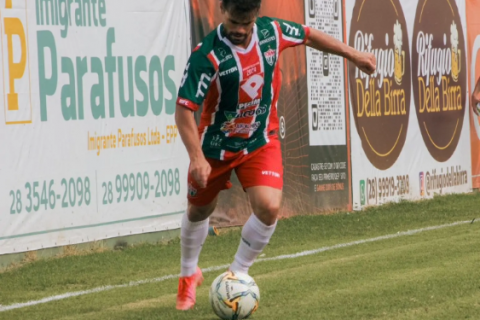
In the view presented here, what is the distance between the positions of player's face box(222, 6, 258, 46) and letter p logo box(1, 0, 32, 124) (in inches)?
142

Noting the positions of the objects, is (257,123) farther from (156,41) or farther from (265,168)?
(156,41)

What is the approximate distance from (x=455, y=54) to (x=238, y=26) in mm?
11442

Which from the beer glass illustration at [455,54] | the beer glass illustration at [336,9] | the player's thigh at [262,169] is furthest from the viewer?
the beer glass illustration at [455,54]

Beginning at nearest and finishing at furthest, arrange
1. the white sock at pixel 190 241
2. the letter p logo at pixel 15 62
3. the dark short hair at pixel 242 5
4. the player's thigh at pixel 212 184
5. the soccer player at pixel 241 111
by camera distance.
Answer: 1. the dark short hair at pixel 242 5
2. the soccer player at pixel 241 111
3. the player's thigh at pixel 212 184
4. the white sock at pixel 190 241
5. the letter p logo at pixel 15 62

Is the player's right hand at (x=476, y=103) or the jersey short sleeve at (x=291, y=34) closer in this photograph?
the jersey short sleeve at (x=291, y=34)

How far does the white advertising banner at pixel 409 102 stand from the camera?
14.5m

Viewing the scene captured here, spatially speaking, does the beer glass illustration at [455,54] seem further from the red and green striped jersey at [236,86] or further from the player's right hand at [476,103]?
the red and green striped jersey at [236,86]

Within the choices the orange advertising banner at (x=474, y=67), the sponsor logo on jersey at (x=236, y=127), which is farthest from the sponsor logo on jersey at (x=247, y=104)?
the orange advertising banner at (x=474, y=67)

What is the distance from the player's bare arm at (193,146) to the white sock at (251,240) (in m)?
0.62

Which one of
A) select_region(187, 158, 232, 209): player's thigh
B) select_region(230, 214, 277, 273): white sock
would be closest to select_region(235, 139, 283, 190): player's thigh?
select_region(187, 158, 232, 209): player's thigh

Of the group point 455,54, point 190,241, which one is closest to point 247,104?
point 190,241

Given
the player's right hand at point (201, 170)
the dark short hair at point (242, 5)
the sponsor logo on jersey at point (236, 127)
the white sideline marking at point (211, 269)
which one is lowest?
the white sideline marking at point (211, 269)

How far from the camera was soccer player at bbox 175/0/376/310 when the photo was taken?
6059mm

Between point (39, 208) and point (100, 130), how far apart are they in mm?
1102
